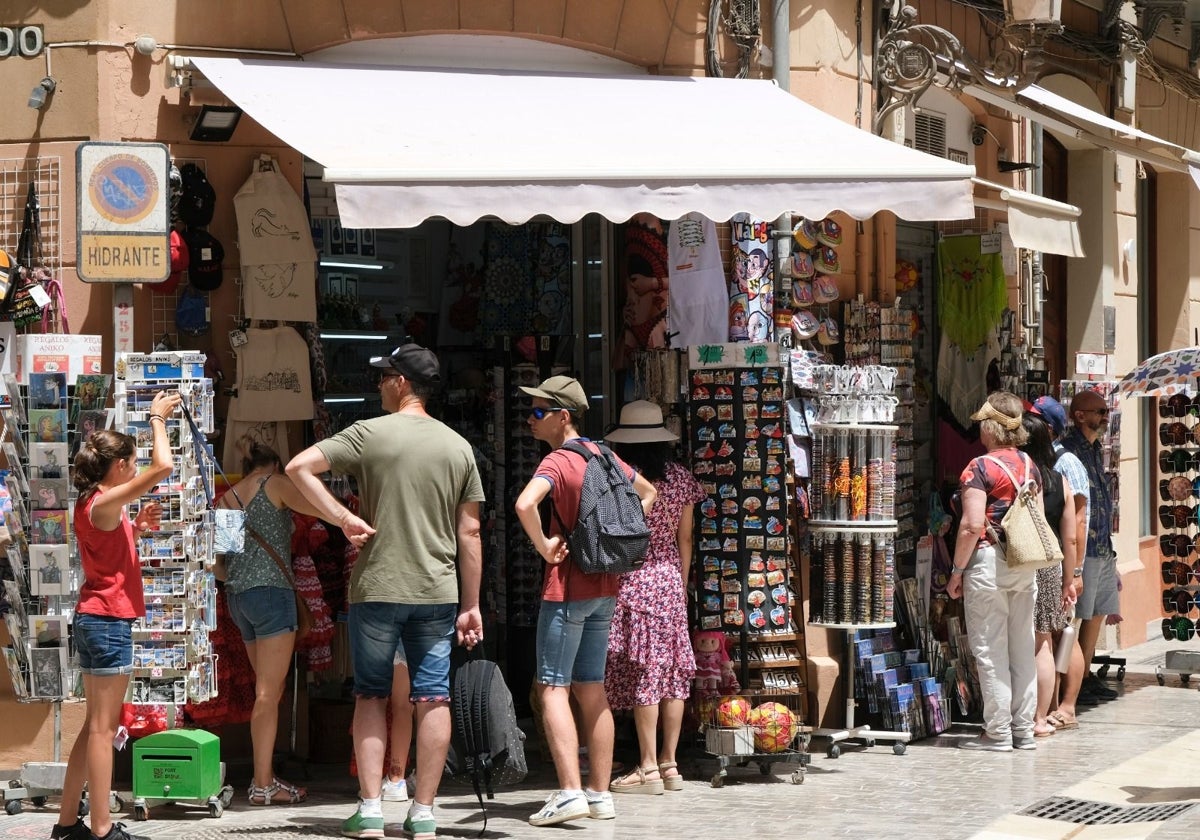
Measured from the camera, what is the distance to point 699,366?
939cm

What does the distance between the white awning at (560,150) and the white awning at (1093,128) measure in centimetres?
244

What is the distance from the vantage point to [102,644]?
280 inches

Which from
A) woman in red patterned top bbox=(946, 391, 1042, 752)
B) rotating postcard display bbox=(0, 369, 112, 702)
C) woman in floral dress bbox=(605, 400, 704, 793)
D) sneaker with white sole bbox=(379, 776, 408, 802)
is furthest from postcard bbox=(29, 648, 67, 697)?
woman in red patterned top bbox=(946, 391, 1042, 752)

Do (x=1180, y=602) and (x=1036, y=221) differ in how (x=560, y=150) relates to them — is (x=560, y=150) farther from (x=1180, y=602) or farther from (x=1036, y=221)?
(x=1180, y=602)

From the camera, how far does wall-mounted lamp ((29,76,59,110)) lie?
860cm

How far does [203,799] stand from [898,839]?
304cm

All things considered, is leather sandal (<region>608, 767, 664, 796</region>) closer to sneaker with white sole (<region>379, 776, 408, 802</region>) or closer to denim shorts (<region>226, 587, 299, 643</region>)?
sneaker with white sole (<region>379, 776, 408, 802</region>)

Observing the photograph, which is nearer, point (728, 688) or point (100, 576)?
point (100, 576)

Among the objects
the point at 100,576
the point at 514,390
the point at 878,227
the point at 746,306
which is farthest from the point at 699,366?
the point at 100,576

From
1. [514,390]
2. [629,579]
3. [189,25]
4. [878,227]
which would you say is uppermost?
[189,25]

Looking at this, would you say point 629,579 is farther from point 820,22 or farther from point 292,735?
point 820,22

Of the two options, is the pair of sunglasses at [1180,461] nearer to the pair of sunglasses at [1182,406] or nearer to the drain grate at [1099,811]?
the pair of sunglasses at [1182,406]

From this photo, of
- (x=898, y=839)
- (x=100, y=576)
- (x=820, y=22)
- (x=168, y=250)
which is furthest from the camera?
(x=820, y=22)

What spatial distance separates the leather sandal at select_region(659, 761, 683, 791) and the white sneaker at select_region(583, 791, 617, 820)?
0.70 m
